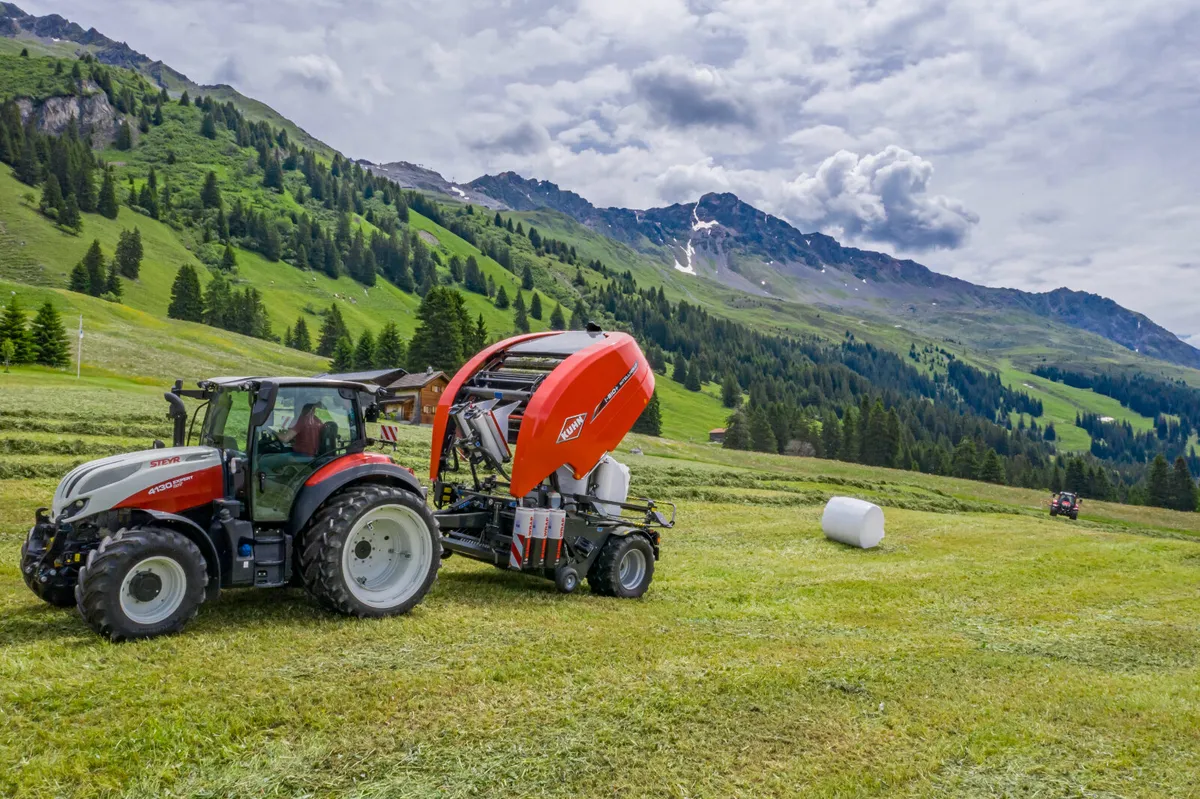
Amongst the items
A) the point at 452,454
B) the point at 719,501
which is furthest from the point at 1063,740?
the point at 719,501

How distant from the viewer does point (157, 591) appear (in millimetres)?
8375

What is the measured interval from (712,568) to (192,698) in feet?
42.2

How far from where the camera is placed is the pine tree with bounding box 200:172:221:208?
172125 millimetres

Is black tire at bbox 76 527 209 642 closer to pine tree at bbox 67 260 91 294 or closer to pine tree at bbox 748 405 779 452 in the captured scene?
pine tree at bbox 748 405 779 452

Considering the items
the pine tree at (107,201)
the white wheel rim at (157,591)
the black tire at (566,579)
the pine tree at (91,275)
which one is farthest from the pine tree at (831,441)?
the pine tree at (107,201)

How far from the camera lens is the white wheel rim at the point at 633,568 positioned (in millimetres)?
13742

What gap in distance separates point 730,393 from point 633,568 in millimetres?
166342

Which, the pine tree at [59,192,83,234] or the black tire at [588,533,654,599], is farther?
the pine tree at [59,192,83,234]

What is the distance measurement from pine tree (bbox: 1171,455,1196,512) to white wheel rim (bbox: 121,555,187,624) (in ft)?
423

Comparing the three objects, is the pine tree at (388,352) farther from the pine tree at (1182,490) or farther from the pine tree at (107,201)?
the pine tree at (1182,490)

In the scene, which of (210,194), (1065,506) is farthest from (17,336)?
(210,194)

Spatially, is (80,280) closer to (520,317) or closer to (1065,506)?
(520,317)

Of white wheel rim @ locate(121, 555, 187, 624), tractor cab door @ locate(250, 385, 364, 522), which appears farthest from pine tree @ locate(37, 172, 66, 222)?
white wheel rim @ locate(121, 555, 187, 624)

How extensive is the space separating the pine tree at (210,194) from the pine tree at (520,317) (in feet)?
232
